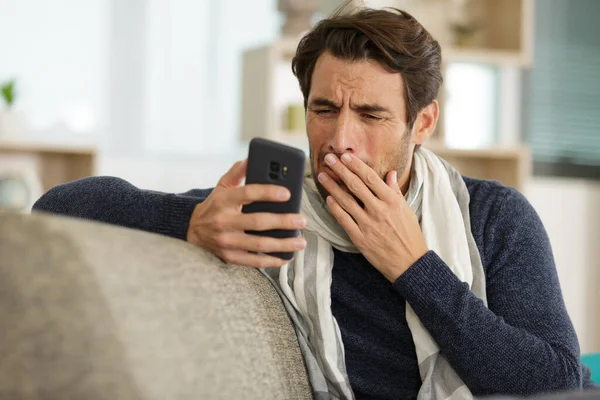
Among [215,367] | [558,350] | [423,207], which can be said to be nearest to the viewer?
[215,367]

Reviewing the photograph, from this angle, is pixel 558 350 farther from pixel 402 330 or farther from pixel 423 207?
pixel 423 207

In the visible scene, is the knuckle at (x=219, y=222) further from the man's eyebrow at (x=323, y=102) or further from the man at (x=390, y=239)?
the man's eyebrow at (x=323, y=102)

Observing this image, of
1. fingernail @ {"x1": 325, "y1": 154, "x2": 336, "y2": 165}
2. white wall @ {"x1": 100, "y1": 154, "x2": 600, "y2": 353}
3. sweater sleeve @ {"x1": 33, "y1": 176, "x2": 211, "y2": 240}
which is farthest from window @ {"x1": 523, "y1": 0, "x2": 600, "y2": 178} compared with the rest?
sweater sleeve @ {"x1": 33, "y1": 176, "x2": 211, "y2": 240}

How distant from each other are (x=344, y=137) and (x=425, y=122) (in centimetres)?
30

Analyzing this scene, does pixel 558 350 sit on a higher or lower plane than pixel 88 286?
lower

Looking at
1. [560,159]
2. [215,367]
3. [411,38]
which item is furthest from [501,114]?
[215,367]

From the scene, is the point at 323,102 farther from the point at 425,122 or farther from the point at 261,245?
the point at 261,245

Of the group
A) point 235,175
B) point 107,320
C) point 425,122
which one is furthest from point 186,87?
point 107,320

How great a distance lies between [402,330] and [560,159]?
11.1 ft

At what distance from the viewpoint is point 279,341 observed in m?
1.31

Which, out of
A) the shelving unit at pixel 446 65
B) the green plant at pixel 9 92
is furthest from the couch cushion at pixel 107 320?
the green plant at pixel 9 92

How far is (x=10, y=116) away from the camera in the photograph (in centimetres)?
353

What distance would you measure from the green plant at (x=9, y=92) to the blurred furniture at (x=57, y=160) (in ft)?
0.65

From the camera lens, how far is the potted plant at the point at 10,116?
11.5 ft
